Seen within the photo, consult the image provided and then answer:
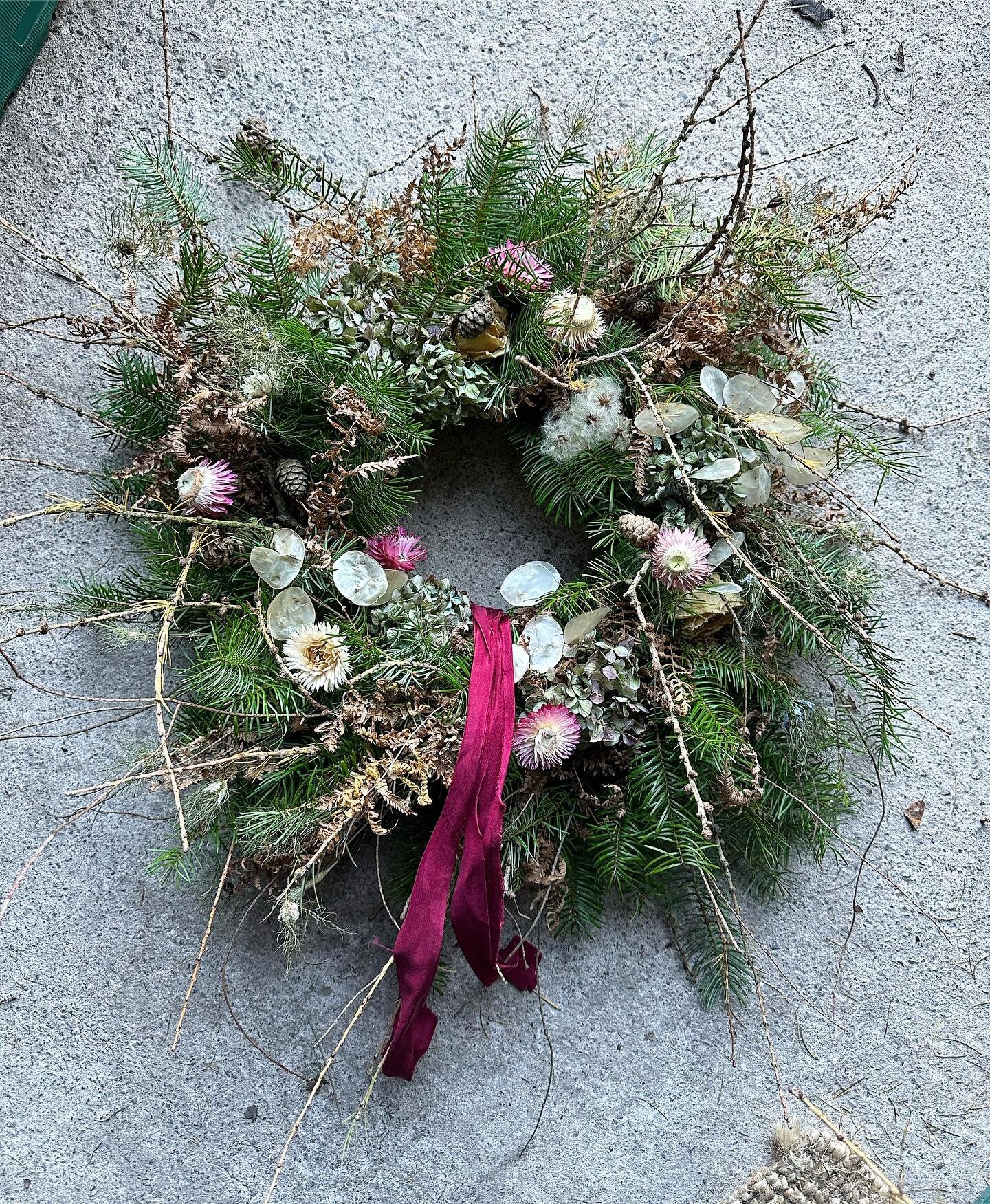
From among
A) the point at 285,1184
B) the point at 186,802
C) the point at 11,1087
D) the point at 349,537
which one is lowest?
the point at 11,1087

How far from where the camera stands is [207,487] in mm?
891

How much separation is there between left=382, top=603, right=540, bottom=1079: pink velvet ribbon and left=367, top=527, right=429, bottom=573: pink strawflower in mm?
90

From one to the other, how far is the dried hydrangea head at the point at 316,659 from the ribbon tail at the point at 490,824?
0.50ft

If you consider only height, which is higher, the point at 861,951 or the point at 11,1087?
the point at 861,951

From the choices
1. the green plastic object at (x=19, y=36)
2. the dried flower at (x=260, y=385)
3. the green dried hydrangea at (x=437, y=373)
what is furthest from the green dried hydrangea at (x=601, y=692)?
the green plastic object at (x=19, y=36)

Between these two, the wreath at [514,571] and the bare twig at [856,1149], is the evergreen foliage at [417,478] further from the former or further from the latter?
the bare twig at [856,1149]

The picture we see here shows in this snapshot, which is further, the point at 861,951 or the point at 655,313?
the point at 861,951

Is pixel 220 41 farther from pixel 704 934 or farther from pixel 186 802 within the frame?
pixel 704 934

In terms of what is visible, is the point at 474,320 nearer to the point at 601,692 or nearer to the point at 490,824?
the point at 601,692

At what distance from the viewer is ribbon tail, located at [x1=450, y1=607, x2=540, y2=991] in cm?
91

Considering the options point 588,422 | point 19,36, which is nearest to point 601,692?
point 588,422

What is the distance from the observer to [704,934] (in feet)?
3.50

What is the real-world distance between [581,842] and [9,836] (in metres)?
0.70

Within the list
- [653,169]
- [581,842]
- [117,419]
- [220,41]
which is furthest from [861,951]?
[220,41]
